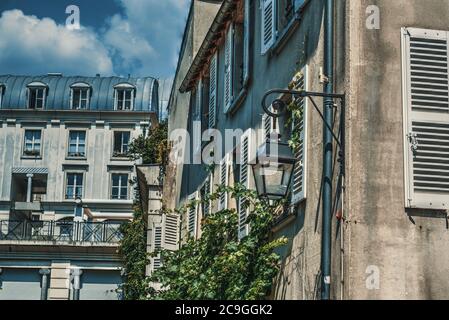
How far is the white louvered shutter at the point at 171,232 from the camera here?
21625 mm

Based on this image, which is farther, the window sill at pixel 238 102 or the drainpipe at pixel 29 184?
the drainpipe at pixel 29 184

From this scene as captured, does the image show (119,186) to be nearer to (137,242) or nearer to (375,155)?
(137,242)

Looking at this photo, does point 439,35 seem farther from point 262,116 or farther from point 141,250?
point 141,250

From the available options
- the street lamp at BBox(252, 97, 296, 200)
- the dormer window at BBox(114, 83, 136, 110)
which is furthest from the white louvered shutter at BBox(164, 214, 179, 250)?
the dormer window at BBox(114, 83, 136, 110)

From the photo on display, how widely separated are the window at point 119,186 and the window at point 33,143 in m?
5.20

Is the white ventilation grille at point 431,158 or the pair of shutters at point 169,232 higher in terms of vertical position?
the pair of shutters at point 169,232

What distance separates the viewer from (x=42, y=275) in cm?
5219

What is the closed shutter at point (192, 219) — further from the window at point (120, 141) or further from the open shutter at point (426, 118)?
the window at point (120, 141)

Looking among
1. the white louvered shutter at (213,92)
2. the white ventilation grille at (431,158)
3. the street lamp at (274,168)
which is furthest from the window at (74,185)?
the white ventilation grille at (431,158)

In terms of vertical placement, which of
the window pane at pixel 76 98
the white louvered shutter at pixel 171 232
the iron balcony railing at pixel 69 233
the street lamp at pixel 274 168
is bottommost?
the street lamp at pixel 274 168

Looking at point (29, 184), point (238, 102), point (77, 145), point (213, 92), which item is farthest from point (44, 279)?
point (238, 102)

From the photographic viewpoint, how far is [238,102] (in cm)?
1562

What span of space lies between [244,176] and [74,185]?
5111 cm
